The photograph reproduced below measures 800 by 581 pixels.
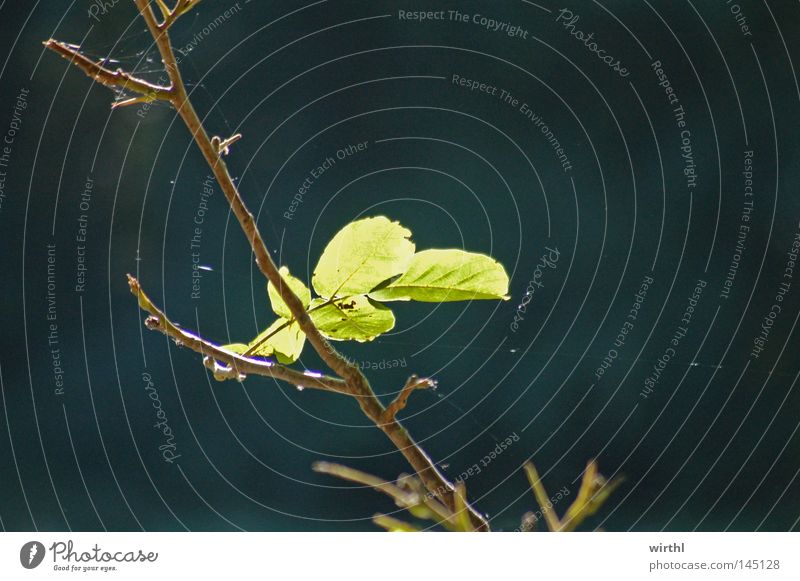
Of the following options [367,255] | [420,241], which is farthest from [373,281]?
[420,241]

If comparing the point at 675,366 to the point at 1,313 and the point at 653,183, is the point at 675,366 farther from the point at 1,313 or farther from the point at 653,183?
the point at 1,313

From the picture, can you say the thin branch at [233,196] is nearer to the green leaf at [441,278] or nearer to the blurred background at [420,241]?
the green leaf at [441,278]

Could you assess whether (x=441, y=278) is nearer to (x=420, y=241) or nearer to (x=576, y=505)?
(x=576, y=505)

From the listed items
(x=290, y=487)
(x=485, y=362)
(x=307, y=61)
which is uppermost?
(x=307, y=61)

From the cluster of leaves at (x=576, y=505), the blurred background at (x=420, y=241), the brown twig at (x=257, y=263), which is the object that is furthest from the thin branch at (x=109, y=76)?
the blurred background at (x=420, y=241)

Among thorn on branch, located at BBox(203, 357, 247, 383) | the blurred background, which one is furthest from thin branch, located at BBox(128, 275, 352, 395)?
the blurred background

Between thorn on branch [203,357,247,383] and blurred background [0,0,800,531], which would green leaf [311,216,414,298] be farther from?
blurred background [0,0,800,531]

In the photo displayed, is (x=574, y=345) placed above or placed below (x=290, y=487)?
above

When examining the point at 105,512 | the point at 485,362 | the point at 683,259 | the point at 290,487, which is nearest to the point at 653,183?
the point at 683,259
